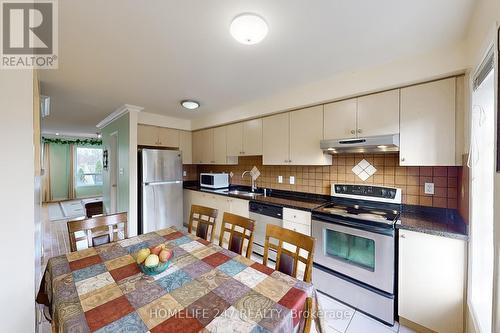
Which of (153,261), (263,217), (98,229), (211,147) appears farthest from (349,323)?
(211,147)

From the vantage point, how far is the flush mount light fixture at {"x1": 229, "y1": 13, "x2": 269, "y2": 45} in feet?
4.27

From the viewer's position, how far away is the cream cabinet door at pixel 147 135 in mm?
3664

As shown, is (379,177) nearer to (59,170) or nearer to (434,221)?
(434,221)

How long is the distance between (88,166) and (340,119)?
29.5 ft

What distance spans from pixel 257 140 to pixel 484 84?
2.33 metres

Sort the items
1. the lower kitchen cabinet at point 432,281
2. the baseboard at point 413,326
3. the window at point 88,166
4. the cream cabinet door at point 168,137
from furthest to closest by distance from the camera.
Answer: the window at point 88,166
the cream cabinet door at point 168,137
the baseboard at point 413,326
the lower kitchen cabinet at point 432,281

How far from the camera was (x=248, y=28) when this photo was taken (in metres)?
1.35

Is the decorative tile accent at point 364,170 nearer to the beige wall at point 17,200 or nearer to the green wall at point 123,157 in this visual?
the beige wall at point 17,200

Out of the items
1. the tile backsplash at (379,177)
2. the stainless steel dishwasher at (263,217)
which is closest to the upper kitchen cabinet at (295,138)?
the tile backsplash at (379,177)

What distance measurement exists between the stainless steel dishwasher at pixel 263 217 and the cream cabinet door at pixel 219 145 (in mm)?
1196

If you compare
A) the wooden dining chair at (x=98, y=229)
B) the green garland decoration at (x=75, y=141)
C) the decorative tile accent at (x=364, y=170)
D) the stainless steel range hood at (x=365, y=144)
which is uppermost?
the green garland decoration at (x=75, y=141)

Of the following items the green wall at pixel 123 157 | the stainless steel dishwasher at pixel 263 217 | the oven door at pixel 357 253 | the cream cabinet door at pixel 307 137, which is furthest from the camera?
the green wall at pixel 123 157

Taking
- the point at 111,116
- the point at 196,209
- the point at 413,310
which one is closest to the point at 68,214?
the point at 111,116

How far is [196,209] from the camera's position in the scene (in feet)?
6.68
